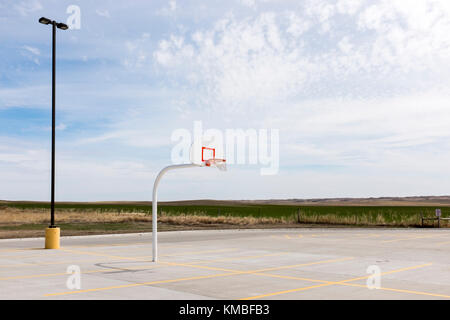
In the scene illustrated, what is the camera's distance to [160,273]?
12641 millimetres

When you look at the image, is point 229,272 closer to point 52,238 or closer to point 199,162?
point 199,162

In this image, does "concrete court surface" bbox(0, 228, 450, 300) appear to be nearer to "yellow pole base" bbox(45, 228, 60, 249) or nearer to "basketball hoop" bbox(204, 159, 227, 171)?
"yellow pole base" bbox(45, 228, 60, 249)

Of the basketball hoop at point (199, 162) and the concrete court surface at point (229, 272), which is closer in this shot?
the concrete court surface at point (229, 272)

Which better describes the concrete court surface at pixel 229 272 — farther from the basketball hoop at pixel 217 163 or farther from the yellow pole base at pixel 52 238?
the basketball hoop at pixel 217 163

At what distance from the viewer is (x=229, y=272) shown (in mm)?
12906

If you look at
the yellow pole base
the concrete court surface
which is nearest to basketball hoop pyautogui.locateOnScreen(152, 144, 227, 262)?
the concrete court surface

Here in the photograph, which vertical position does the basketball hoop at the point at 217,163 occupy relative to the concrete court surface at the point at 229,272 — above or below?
above

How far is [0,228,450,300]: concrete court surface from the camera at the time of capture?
391 inches

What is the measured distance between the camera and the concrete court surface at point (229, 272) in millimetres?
9938

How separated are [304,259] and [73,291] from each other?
8008mm

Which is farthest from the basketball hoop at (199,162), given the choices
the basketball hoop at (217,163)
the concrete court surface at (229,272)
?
the concrete court surface at (229,272)
